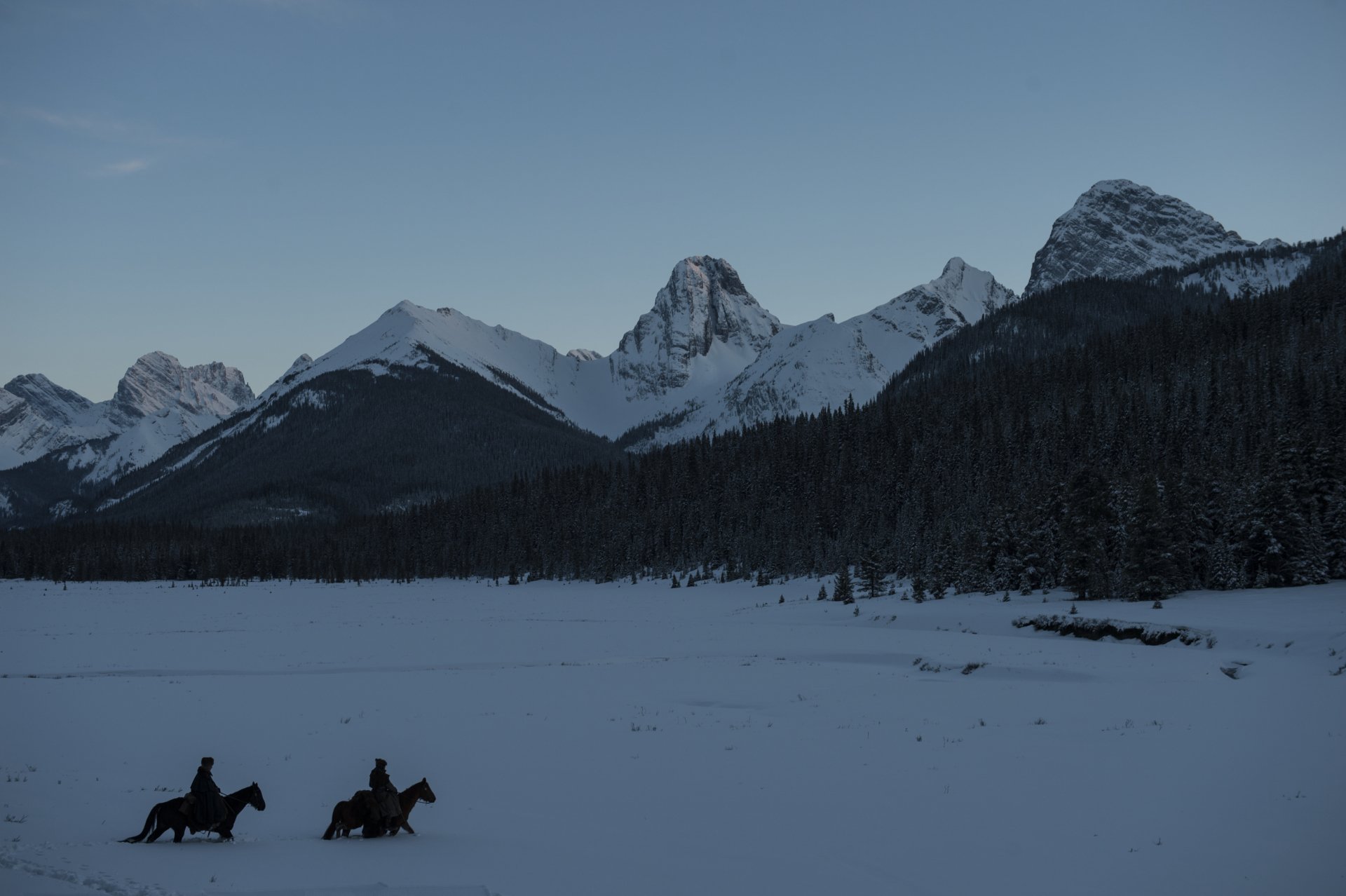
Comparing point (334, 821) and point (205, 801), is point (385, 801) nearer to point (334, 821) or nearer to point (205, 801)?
point (334, 821)

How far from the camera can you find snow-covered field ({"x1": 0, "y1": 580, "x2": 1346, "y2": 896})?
1120cm

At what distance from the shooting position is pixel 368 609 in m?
71.4

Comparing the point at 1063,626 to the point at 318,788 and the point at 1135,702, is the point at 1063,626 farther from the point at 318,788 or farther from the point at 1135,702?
the point at 318,788

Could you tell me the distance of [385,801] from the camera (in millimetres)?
13070

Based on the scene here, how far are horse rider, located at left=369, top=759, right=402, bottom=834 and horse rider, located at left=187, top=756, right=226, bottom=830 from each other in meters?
2.26

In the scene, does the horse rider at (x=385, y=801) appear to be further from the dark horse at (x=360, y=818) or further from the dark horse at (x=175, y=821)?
the dark horse at (x=175, y=821)

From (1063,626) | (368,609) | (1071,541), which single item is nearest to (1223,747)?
(1063,626)

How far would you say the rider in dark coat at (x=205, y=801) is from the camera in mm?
12492

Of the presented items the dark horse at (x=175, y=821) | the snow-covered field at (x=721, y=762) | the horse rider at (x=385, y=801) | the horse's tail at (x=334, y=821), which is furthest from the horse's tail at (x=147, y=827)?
the horse rider at (x=385, y=801)

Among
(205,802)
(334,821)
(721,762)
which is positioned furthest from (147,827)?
(721,762)

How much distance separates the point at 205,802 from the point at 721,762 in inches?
386

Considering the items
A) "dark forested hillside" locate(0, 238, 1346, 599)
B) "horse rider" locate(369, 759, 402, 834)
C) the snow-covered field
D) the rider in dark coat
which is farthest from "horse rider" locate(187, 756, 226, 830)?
"dark forested hillside" locate(0, 238, 1346, 599)

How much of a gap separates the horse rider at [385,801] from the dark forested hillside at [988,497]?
160ft

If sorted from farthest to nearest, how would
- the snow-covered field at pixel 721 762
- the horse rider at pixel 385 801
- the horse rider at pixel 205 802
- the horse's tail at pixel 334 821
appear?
the horse rider at pixel 385 801 < the horse's tail at pixel 334 821 < the horse rider at pixel 205 802 < the snow-covered field at pixel 721 762
